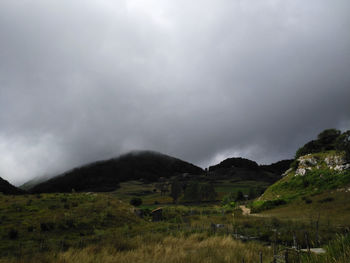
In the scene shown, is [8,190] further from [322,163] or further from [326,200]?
[322,163]

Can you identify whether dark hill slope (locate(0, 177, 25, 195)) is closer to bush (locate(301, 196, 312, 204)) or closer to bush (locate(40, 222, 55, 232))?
bush (locate(40, 222, 55, 232))

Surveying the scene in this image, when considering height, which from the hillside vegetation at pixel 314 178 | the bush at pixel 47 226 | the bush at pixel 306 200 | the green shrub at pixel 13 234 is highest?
the hillside vegetation at pixel 314 178

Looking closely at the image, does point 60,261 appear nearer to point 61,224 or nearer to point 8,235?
point 8,235

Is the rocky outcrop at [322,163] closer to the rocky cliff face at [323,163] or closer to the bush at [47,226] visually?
the rocky cliff face at [323,163]

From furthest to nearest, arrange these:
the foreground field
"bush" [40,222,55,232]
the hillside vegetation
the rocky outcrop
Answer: the rocky outcrop < the hillside vegetation < "bush" [40,222,55,232] < the foreground field

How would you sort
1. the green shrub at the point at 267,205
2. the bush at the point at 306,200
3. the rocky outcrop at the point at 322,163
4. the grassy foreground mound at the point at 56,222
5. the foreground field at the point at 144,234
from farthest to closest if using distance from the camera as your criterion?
the rocky outcrop at the point at 322,163, the green shrub at the point at 267,205, the bush at the point at 306,200, the grassy foreground mound at the point at 56,222, the foreground field at the point at 144,234

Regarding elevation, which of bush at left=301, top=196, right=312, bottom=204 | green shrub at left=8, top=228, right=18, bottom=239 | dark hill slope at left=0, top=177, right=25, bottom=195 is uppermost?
→ bush at left=301, top=196, right=312, bottom=204

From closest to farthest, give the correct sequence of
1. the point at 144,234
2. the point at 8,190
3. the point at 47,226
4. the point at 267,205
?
the point at 144,234, the point at 47,226, the point at 267,205, the point at 8,190

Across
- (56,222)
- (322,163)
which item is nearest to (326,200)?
(322,163)

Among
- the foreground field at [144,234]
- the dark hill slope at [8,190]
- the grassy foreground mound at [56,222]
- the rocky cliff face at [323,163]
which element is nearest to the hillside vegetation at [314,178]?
the rocky cliff face at [323,163]

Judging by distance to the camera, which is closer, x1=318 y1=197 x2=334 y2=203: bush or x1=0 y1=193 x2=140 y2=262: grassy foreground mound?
x1=0 y1=193 x2=140 y2=262: grassy foreground mound

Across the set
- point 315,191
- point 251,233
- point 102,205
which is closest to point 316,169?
point 315,191

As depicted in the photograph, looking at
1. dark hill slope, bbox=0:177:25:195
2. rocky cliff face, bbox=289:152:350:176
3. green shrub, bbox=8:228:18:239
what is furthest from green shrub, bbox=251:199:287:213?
dark hill slope, bbox=0:177:25:195

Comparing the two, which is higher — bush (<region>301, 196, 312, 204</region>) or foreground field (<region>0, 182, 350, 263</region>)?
bush (<region>301, 196, 312, 204</region>)
